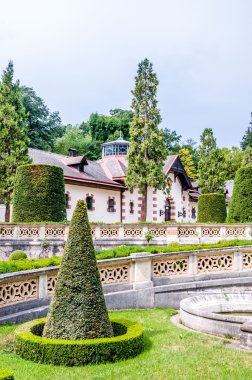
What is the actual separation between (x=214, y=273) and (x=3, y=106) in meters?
23.6

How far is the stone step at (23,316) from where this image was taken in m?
8.83

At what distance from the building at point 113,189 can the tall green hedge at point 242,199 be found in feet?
30.4

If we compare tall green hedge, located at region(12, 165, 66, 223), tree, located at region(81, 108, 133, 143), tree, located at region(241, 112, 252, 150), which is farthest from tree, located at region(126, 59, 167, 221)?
tree, located at region(241, 112, 252, 150)

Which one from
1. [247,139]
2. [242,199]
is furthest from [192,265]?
[247,139]

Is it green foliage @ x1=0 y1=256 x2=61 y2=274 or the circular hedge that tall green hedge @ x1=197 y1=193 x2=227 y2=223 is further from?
the circular hedge

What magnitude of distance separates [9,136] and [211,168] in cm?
2349

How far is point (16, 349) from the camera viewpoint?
693cm

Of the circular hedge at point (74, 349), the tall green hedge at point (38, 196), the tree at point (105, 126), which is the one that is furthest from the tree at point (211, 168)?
the circular hedge at point (74, 349)

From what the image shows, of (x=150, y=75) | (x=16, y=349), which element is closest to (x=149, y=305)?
(x=16, y=349)

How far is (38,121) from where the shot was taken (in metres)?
62.8

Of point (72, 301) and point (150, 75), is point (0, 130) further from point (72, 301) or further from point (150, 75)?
point (72, 301)

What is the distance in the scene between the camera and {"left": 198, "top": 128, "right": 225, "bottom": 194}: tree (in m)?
45.9

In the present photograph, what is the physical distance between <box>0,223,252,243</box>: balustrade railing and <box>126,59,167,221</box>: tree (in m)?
10.1

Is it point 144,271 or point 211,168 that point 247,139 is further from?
point 144,271
